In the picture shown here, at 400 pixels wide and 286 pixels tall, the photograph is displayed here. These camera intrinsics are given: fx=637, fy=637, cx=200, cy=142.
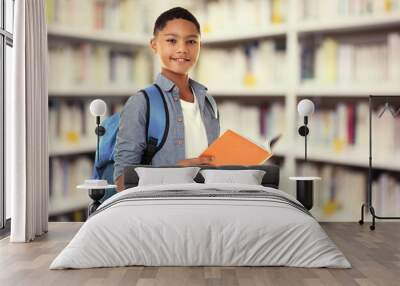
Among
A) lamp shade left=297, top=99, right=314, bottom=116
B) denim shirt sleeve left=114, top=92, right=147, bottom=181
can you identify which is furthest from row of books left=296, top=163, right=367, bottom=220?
denim shirt sleeve left=114, top=92, right=147, bottom=181

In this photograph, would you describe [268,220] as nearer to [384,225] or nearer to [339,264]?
[339,264]

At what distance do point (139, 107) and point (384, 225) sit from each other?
2643mm

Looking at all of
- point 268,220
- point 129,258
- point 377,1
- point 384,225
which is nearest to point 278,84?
point 377,1

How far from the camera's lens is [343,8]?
6023 millimetres

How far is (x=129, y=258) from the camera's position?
4055 millimetres

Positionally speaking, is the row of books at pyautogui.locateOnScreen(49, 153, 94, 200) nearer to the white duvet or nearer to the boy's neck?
the boy's neck

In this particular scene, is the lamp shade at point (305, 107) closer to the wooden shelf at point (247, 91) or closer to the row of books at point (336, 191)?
the wooden shelf at point (247, 91)

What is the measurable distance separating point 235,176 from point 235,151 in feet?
1.97

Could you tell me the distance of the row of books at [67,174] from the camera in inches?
250

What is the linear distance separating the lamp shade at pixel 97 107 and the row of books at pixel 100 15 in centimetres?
77

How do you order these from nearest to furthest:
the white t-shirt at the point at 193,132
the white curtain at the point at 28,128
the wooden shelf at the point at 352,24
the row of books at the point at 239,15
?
the white curtain at the point at 28,128 < the wooden shelf at the point at 352,24 < the white t-shirt at the point at 193,132 < the row of books at the point at 239,15

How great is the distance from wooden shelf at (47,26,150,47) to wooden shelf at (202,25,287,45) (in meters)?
0.64

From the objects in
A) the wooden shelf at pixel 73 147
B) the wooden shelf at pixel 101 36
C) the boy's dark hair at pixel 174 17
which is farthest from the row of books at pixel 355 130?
the wooden shelf at pixel 73 147

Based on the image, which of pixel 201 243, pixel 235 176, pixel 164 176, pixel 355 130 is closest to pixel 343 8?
pixel 355 130
